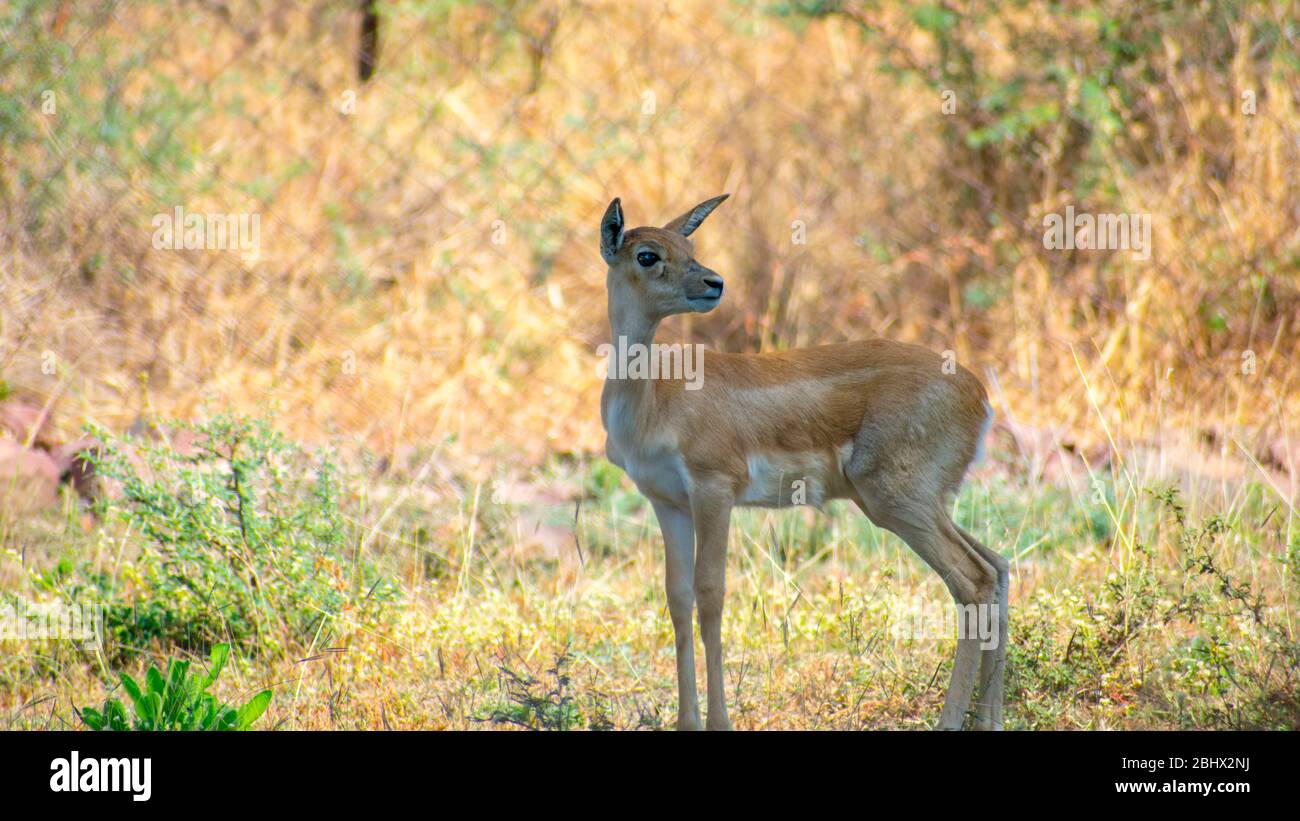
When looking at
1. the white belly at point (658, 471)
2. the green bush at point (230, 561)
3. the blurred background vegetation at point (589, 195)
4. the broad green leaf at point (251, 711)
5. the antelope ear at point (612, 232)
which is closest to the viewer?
the broad green leaf at point (251, 711)

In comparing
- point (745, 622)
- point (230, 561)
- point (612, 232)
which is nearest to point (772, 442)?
point (612, 232)

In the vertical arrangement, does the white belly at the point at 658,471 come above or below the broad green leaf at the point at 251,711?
above

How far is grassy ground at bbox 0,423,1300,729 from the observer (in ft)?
16.4

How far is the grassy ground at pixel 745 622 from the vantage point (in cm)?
500

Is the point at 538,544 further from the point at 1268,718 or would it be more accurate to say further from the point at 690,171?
the point at 690,171

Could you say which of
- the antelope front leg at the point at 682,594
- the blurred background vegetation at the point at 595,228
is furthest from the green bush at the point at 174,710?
the blurred background vegetation at the point at 595,228

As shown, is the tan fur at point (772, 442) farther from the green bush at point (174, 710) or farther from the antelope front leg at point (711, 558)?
the green bush at point (174, 710)

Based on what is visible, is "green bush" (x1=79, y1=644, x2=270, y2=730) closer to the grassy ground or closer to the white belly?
the grassy ground

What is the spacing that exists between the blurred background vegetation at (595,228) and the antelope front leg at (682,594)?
3.73ft

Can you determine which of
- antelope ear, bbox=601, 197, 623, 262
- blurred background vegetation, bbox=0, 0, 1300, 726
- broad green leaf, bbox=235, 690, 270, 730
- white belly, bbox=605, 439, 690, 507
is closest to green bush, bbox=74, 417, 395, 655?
blurred background vegetation, bbox=0, 0, 1300, 726

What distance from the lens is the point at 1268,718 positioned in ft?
15.1

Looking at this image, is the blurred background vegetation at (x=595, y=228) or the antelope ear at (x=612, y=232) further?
the blurred background vegetation at (x=595, y=228)

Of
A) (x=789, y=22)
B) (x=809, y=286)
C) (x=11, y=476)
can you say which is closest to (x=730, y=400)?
(x=11, y=476)

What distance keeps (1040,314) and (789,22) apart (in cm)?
318
